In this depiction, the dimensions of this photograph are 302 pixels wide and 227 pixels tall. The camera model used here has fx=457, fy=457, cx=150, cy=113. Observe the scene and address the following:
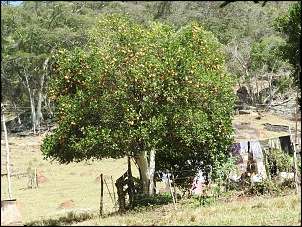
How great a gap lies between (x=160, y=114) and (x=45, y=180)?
13.9 meters

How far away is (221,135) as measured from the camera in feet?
42.2

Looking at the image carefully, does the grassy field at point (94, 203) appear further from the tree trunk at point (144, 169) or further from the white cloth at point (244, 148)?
the white cloth at point (244, 148)

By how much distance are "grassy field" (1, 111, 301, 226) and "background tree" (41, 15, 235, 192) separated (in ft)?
5.94

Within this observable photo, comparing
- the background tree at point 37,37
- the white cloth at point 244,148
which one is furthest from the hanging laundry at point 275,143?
the background tree at point 37,37

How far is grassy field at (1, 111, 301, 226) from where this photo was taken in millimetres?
9344

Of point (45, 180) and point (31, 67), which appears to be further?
point (31, 67)

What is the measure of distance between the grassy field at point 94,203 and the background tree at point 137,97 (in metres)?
1.81

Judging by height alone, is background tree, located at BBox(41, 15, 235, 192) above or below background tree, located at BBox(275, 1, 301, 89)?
below

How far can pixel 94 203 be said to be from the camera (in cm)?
1670

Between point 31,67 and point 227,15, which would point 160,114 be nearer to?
point 31,67

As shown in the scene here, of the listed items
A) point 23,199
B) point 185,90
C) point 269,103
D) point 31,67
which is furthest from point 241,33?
point 185,90

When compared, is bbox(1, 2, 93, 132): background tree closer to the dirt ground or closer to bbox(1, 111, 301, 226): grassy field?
bbox(1, 111, 301, 226): grassy field

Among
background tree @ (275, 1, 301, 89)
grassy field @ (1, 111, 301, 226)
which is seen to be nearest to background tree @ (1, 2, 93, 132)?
grassy field @ (1, 111, 301, 226)

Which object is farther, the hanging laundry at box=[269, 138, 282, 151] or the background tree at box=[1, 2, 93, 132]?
the background tree at box=[1, 2, 93, 132]
